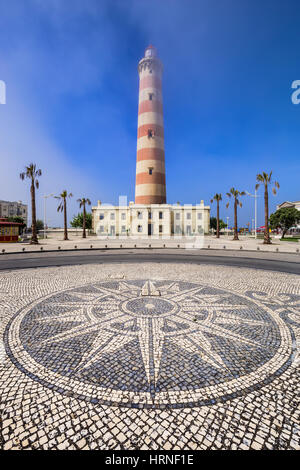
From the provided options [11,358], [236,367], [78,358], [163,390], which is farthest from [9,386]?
[236,367]

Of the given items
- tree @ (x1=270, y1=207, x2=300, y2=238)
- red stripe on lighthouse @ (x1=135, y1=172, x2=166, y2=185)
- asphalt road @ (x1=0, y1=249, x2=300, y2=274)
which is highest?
red stripe on lighthouse @ (x1=135, y1=172, x2=166, y2=185)

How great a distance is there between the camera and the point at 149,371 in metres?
3.59

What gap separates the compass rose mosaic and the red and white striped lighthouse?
39.0 metres

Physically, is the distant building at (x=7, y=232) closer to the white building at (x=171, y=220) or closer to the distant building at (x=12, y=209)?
the white building at (x=171, y=220)

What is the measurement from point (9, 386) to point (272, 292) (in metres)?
8.33

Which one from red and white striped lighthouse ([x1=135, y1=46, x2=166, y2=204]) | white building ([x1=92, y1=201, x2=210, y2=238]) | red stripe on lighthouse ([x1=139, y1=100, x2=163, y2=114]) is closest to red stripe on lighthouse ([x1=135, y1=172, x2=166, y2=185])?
red and white striped lighthouse ([x1=135, y1=46, x2=166, y2=204])

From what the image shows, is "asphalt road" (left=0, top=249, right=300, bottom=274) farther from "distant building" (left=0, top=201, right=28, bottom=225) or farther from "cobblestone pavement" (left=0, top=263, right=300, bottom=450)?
"distant building" (left=0, top=201, right=28, bottom=225)

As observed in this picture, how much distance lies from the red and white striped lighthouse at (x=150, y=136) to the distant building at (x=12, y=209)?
281 ft

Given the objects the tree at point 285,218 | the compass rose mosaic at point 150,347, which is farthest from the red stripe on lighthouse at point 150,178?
the compass rose mosaic at point 150,347

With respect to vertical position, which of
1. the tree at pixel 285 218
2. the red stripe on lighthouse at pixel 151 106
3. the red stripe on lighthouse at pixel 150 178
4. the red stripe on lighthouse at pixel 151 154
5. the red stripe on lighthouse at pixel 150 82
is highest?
the red stripe on lighthouse at pixel 150 82

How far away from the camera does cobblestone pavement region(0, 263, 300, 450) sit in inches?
97.9

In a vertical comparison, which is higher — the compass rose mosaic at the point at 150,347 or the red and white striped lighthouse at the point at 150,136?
the red and white striped lighthouse at the point at 150,136

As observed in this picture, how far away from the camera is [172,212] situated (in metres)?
55.0

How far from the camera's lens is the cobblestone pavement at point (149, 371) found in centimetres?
249
